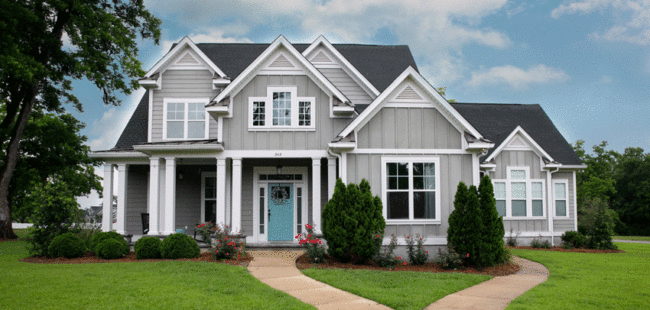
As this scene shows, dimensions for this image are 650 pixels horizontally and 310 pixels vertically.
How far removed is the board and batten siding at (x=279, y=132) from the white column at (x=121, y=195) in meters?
4.27

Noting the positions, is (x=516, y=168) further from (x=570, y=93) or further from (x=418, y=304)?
(x=418, y=304)

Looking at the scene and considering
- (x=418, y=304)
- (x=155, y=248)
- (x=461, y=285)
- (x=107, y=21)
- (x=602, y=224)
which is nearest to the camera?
(x=418, y=304)

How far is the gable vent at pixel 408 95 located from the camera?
1249 cm

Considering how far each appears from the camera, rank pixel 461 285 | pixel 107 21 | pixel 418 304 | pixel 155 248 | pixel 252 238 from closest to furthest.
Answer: pixel 418 304, pixel 461 285, pixel 155 248, pixel 252 238, pixel 107 21

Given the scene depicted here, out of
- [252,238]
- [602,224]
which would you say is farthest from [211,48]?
[602,224]

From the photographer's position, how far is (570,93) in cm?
2167

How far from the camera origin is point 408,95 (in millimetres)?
12508

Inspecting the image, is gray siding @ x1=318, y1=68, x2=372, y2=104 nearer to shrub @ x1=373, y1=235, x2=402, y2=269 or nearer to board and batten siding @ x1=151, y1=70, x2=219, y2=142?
board and batten siding @ x1=151, y1=70, x2=219, y2=142

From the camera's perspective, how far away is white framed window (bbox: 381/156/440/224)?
12.2m

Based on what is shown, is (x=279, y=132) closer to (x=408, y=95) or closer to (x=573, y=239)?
(x=408, y=95)

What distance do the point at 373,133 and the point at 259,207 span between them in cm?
532

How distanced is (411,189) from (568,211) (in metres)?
9.32

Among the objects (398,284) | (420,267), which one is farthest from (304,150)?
(398,284)

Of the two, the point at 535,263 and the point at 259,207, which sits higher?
the point at 259,207
